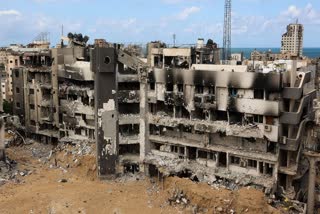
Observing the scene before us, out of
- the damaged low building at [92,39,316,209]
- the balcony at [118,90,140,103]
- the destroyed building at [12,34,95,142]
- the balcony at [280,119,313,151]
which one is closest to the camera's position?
the balcony at [280,119,313,151]

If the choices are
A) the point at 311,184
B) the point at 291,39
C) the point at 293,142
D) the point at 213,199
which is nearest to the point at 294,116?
the point at 293,142

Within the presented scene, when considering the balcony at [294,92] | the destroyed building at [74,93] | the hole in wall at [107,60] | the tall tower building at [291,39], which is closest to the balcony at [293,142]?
the balcony at [294,92]

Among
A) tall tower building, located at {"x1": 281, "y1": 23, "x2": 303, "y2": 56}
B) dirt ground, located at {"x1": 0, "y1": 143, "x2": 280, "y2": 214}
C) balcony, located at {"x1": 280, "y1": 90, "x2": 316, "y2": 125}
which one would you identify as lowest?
dirt ground, located at {"x1": 0, "y1": 143, "x2": 280, "y2": 214}

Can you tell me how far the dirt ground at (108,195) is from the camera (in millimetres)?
34812

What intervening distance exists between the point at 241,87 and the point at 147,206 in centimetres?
1305

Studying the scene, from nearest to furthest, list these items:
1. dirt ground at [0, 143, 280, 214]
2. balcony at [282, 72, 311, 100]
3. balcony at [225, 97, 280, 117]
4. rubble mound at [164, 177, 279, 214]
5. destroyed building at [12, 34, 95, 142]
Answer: balcony at [282, 72, 311, 100] < rubble mound at [164, 177, 279, 214] < balcony at [225, 97, 280, 117] < dirt ground at [0, 143, 280, 214] < destroyed building at [12, 34, 95, 142]

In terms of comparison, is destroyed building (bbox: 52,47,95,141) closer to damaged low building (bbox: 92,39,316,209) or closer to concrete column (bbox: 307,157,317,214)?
damaged low building (bbox: 92,39,316,209)

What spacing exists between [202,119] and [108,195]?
11.1 meters

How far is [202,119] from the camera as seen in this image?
3931 centimetres

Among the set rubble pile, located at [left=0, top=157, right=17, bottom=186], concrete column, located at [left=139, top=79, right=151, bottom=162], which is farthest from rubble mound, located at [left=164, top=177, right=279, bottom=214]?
rubble pile, located at [left=0, top=157, right=17, bottom=186]

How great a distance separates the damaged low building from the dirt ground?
1912mm

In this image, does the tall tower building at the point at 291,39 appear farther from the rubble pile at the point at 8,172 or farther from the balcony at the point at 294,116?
the rubble pile at the point at 8,172

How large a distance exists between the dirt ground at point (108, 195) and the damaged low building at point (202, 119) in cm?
191

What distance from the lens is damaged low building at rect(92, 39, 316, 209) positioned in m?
35.0
